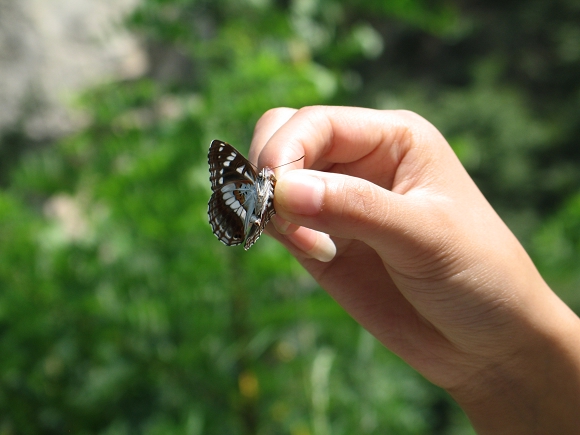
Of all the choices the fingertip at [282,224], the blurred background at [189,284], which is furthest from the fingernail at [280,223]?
the blurred background at [189,284]

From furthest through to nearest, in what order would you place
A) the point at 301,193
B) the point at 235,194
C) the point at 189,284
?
the point at 189,284
the point at 235,194
the point at 301,193

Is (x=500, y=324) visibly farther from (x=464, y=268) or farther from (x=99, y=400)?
(x=99, y=400)

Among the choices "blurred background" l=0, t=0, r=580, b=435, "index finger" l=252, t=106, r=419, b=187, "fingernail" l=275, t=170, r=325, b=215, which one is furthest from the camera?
"blurred background" l=0, t=0, r=580, b=435

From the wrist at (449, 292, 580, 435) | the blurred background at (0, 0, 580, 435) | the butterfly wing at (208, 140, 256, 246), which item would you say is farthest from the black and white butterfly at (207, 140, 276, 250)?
the blurred background at (0, 0, 580, 435)

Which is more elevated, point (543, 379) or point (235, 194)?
point (235, 194)

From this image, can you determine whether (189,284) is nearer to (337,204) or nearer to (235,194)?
(235,194)

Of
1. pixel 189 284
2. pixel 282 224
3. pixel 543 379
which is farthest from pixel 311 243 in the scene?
pixel 189 284

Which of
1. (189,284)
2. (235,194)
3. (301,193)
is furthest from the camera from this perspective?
(189,284)

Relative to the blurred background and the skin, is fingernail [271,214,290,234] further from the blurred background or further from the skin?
the blurred background
